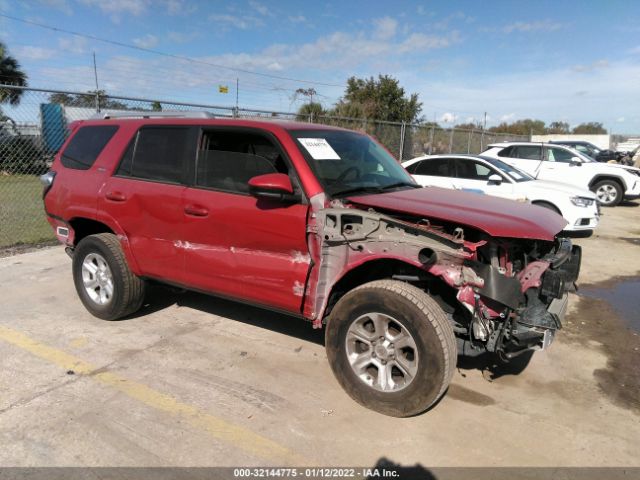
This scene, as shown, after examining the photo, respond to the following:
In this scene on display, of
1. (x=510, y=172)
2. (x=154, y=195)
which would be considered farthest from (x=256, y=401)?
(x=510, y=172)

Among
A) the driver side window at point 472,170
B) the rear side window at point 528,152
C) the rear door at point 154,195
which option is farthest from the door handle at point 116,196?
the rear side window at point 528,152

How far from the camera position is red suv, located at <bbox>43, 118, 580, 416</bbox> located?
2.91 m

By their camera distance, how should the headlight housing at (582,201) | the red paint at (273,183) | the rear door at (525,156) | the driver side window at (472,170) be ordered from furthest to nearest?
the rear door at (525,156) < the driver side window at (472,170) < the headlight housing at (582,201) < the red paint at (273,183)

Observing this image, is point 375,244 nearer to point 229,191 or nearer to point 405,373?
point 405,373

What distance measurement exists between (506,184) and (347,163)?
6145mm

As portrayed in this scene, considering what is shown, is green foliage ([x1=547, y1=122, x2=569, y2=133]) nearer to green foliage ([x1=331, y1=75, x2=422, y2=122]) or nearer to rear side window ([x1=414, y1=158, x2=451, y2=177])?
green foliage ([x1=331, y1=75, x2=422, y2=122])

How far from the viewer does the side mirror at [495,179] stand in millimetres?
8497

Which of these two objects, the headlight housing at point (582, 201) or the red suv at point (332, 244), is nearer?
the red suv at point (332, 244)

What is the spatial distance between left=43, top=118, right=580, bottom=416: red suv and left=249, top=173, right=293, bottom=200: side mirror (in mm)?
11

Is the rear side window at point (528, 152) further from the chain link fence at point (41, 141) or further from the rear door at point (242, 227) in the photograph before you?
the rear door at point (242, 227)

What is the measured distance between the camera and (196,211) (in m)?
3.71

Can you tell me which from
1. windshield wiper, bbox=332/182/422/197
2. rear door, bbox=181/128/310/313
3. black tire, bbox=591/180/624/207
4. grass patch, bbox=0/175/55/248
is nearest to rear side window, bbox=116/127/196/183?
rear door, bbox=181/128/310/313

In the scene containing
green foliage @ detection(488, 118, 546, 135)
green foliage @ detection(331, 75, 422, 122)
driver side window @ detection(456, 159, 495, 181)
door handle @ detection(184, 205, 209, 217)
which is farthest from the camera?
green foliage @ detection(488, 118, 546, 135)

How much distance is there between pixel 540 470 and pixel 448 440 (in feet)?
1.70
